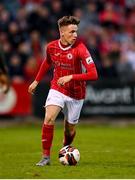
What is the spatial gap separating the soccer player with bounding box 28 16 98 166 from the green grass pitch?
0.66 m

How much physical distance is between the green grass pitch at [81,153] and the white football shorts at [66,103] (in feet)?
2.56

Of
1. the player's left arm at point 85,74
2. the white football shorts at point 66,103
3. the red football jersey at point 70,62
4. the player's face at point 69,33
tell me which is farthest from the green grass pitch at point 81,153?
the player's face at point 69,33

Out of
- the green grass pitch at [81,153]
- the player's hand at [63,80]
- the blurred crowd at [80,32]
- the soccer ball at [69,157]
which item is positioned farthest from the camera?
the blurred crowd at [80,32]

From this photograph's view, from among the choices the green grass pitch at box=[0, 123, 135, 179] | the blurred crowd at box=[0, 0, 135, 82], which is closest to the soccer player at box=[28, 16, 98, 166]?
the green grass pitch at box=[0, 123, 135, 179]

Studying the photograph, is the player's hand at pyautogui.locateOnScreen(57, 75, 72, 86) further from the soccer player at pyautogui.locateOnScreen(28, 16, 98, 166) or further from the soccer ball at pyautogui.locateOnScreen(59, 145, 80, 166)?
the soccer ball at pyautogui.locateOnScreen(59, 145, 80, 166)

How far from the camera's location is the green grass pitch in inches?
429

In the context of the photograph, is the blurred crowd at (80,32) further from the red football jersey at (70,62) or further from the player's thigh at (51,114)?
the player's thigh at (51,114)

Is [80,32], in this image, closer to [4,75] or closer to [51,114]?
[4,75]

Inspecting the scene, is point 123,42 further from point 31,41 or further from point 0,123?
point 0,123

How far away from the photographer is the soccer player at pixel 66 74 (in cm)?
1190

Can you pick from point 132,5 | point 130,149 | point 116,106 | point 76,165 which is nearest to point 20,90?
point 116,106

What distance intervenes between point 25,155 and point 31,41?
9.63 meters

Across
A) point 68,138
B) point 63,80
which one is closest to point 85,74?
point 63,80

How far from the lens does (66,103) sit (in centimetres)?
1238
